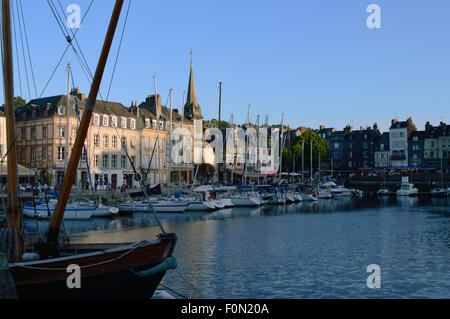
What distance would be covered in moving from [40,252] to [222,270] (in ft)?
32.8

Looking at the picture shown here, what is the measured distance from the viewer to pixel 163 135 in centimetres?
7744

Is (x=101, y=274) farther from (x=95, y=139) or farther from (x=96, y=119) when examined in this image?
(x=96, y=119)

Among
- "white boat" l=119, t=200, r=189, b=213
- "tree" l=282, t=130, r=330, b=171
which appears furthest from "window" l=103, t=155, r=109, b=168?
"tree" l=282, t=130, r=330, b=171

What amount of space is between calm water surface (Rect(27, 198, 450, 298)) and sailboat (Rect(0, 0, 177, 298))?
4.40 m

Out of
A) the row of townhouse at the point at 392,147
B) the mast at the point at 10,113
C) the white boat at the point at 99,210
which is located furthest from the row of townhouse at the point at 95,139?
the row of townhouse at the point at 392,147

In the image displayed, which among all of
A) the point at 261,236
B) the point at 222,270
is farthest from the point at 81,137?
the point at 261,236

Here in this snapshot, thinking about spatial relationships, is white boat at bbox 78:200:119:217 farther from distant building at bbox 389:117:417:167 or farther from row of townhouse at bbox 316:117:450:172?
distant building at bbox 389:117:417:167

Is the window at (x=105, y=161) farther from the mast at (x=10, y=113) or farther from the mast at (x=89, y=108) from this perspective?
→ the mast at (x=89, y=108)

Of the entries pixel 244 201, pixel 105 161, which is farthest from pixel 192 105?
pixel 244 201

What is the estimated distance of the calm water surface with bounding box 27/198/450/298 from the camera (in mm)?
17156

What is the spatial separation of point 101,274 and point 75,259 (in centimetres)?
83

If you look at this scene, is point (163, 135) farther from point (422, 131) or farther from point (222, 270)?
point (422, 131)

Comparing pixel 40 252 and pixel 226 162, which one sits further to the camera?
pixel 226 162

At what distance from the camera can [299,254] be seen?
24.4 m
